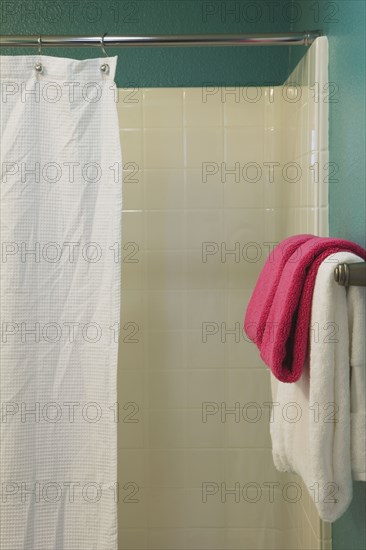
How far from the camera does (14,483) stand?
122 centimetres

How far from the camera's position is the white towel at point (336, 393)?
0.91 meters

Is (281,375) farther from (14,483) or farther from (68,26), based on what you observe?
(68,26)

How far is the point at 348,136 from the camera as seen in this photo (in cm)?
117

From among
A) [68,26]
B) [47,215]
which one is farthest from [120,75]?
[47,215]

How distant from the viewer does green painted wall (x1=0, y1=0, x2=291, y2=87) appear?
68.6 inches

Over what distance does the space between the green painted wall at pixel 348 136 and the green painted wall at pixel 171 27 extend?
1.30 feet

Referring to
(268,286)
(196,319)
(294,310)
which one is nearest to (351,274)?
(294,310)

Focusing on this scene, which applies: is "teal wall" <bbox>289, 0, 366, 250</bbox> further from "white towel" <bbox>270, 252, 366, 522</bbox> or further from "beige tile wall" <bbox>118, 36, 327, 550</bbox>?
"beige tile wall" <bbox>118, 36, 327, 550</bbox>

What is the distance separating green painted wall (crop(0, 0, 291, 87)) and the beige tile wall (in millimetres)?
53

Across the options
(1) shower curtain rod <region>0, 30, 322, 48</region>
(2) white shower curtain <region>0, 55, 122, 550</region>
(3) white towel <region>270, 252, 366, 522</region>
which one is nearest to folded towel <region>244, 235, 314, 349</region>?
(3) white towel <region>270, 252, 366, 522</region>

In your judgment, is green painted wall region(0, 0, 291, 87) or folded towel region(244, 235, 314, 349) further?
green painted wall region(0, 0, 291, 87)

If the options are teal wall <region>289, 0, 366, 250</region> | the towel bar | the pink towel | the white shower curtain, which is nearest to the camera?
the towel bar

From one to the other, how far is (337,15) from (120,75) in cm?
73

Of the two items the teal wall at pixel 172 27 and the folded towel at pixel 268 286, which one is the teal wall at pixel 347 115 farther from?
the teal wall at pixel 172 27
